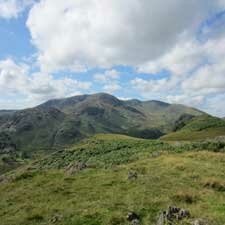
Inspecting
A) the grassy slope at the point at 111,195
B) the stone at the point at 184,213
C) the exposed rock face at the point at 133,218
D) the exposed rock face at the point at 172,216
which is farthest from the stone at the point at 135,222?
the stone at the point at 184,213

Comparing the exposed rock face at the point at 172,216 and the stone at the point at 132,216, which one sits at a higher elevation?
the exposed rock face at the point at 172,216

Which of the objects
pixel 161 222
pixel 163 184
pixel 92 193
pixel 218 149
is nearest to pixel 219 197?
pixel 163 184

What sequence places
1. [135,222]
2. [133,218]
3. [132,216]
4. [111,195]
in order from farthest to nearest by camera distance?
[111,195], [132,216], [133,218], [135,222]

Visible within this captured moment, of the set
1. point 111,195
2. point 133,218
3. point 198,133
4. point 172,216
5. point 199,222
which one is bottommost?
point 133,218

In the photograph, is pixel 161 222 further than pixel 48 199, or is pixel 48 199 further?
pixel 48 199

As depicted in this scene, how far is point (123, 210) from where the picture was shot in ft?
57.4

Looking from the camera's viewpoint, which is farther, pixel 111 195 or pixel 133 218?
pixel 111 195

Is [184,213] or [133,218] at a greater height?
[184,213]

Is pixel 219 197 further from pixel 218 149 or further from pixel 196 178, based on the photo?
pixel 218 149

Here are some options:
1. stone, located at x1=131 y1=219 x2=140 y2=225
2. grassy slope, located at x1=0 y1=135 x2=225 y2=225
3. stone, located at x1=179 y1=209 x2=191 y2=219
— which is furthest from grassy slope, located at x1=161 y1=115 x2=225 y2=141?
stone, located at x1=131 y1=219 x2=140 y2=225

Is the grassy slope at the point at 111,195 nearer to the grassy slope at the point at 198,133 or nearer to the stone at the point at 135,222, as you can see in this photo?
the stone at the point at 135,222

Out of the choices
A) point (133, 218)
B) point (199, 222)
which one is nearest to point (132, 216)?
point (133, 218)

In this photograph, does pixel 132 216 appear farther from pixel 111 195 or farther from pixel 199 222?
pixel 111 195

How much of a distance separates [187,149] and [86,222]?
33.1 meters
